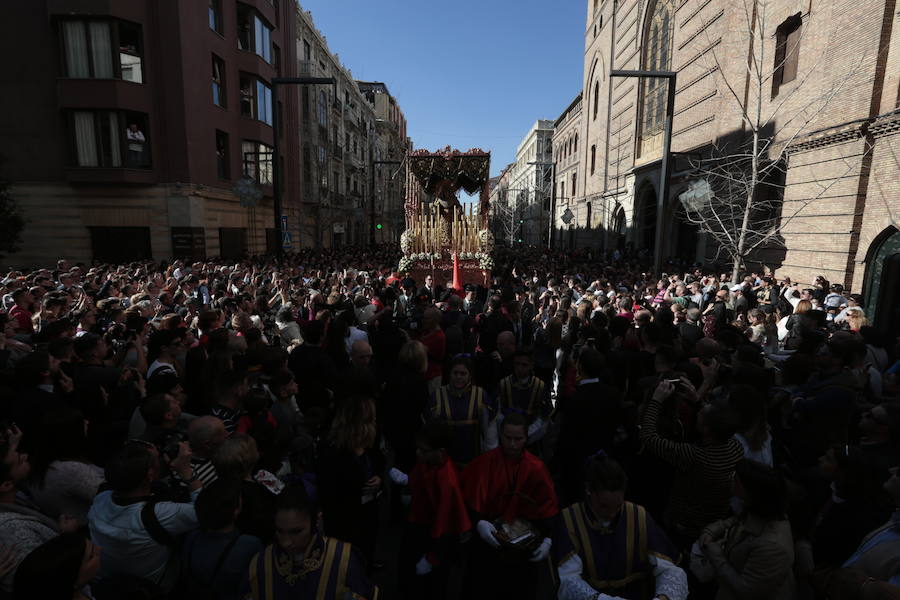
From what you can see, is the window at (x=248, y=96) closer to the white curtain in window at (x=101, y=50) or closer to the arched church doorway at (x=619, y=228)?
the white curtain in window at (x=101, y=50)

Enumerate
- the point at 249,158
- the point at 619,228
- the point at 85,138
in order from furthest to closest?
1. the point at 619,228
2. the point at 249,158
3. the point at 85,138

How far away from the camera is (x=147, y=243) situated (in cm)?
1791

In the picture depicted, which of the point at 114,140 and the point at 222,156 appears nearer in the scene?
the point at 114,140

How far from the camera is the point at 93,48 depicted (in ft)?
53.7

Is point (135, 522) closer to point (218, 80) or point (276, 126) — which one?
point (276, 126)

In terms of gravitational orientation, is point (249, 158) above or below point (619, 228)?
above

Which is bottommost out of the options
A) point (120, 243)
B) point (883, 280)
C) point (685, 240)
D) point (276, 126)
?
point (883, 280)

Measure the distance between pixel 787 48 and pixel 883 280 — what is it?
319 inches

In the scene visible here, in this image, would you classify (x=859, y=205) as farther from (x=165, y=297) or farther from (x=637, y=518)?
(x=165, y=297)

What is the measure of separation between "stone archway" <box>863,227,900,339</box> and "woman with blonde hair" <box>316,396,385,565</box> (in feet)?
39.8

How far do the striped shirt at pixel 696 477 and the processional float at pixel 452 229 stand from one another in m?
10.3

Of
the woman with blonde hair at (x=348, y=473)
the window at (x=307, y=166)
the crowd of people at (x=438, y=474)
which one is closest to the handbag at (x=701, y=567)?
the crowd of people at (x=438, y=474)

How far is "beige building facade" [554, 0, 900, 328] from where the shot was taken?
10.8 m

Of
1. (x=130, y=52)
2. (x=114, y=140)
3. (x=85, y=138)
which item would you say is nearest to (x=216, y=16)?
(x=130, y=52)
